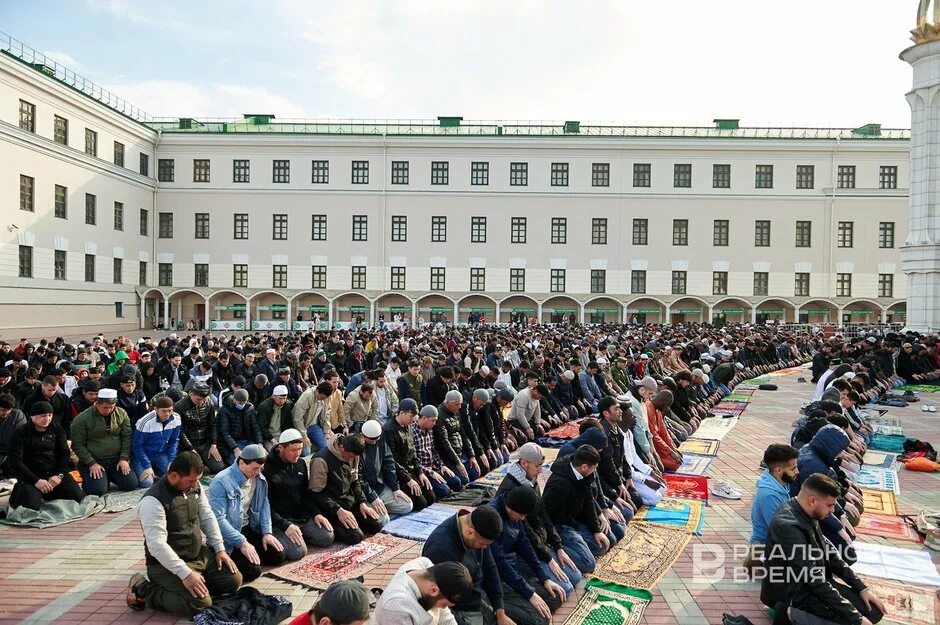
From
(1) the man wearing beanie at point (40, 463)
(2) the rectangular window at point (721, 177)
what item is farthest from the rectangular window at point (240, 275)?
(1) the man wearing beanie at point (40, 463)

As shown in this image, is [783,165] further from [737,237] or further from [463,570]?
[463,570]

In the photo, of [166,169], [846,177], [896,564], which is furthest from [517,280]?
[896,564]

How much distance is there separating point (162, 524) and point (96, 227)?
109 ft

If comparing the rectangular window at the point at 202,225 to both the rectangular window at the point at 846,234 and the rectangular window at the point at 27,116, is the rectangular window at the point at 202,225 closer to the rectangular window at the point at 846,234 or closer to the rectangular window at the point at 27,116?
the rectangular window at the point at 27,116

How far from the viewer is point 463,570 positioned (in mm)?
3256

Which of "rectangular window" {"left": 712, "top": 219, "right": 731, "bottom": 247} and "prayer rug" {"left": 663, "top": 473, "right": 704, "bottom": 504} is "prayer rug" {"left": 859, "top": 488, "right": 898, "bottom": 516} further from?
"rectangular window" {"left": 712, "top": 219, "right": 731, "bottom": 247}

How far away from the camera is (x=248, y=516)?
5.80 m

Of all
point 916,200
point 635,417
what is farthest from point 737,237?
point 635,417

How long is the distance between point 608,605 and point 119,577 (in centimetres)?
421

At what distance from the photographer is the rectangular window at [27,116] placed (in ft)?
89.7

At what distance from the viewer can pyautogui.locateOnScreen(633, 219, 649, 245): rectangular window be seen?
125 feet

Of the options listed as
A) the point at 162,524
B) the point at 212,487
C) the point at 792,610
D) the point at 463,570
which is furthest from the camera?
the point at 212,487

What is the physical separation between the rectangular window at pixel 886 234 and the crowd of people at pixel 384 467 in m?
29.6

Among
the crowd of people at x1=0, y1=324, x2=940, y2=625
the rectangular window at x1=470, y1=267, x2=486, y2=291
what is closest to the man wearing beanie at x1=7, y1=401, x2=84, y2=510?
the crowd of people at x1=0, y1=324, x2=940, y2=625
